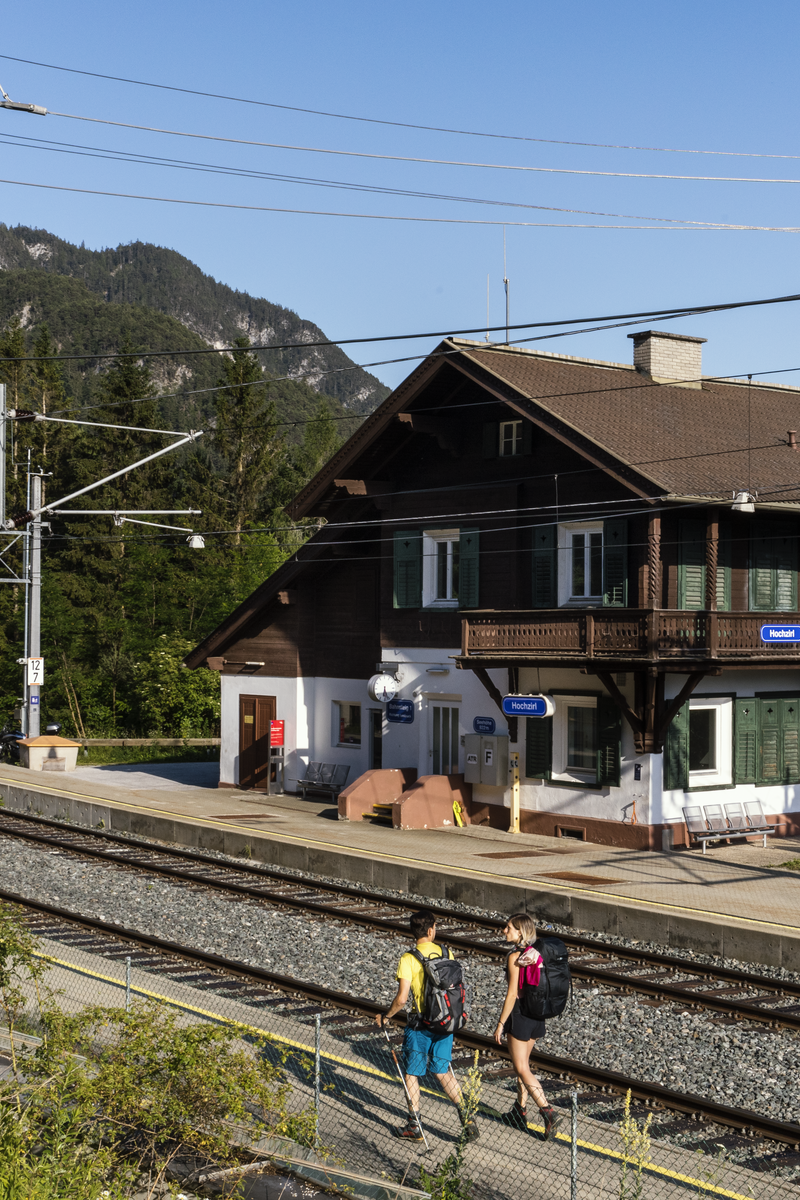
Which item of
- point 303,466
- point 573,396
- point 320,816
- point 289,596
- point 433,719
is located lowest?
point 320,816

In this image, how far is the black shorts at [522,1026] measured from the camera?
934 cm

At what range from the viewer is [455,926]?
1773 centimetres

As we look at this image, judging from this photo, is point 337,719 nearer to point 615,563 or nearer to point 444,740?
point 444,740

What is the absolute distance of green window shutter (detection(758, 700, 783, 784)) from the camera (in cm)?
2473

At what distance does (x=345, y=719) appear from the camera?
30719 millimetres

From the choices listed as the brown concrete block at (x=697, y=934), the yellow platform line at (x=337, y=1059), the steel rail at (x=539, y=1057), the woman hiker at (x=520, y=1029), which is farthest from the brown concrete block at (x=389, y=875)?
the woman hiker at (x=520, y=1029)

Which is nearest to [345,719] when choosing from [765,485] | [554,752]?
[554,752]

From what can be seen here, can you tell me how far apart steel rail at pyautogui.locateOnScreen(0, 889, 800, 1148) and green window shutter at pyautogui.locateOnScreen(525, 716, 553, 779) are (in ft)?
32.4

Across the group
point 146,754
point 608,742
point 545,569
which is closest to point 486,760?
point 608,742

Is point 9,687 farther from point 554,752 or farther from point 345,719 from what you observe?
point 554,752

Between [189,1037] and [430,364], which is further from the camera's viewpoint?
[430,364]

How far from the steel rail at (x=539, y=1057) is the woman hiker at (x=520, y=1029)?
1104 millimetres

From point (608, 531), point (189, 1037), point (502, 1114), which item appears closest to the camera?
point (189, 1037)

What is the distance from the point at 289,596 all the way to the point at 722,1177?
2365 cm
